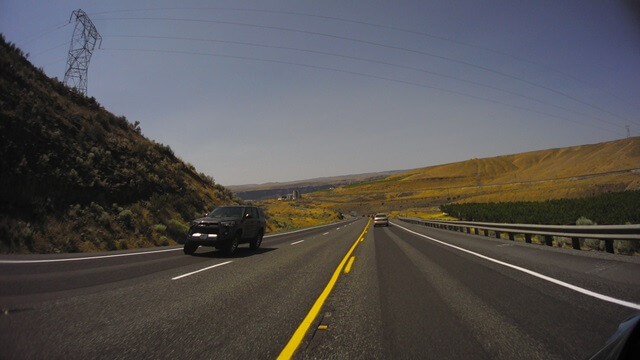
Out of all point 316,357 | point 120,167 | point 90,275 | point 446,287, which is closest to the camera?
point 316,357

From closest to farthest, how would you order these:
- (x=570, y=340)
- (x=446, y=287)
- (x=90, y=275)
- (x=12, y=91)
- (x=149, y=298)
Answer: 1. (x=570, y=340)
2. (x=149, y=298)
3. (x=446, y=287)
4. (x=90, y=275)
5. (x=12, y=91)

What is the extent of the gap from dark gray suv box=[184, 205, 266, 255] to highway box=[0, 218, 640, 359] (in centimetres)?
265

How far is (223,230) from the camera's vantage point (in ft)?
40.8

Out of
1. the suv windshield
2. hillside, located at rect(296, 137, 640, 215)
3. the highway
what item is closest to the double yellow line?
the highway

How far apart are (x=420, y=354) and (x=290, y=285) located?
4174mm

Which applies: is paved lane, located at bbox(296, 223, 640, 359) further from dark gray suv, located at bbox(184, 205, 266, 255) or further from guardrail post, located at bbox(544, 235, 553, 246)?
guardrail post, located at bbox(544, 235, 553, 246)

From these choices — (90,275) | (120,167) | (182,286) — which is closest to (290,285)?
(182,286)

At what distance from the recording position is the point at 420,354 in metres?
3.72

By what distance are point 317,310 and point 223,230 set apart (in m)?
7.67

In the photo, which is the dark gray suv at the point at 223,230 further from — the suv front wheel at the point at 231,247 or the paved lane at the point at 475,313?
the paved lane at the point at 475,313

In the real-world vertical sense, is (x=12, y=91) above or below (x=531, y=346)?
above

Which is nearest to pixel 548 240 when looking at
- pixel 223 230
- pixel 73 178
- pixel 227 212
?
pixel 223 230

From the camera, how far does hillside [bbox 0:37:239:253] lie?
14.5 m

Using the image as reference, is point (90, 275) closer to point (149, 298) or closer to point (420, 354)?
point (149, 298)
